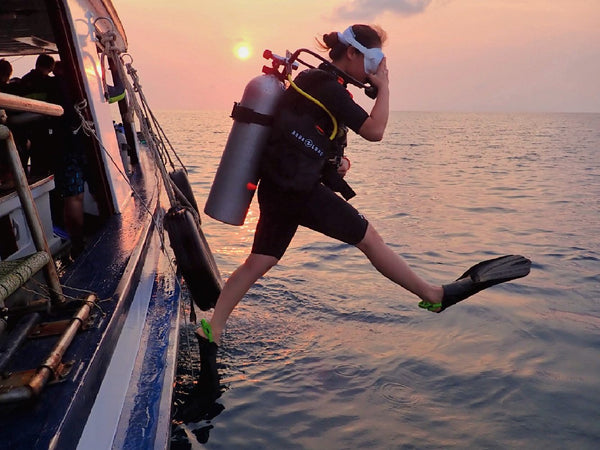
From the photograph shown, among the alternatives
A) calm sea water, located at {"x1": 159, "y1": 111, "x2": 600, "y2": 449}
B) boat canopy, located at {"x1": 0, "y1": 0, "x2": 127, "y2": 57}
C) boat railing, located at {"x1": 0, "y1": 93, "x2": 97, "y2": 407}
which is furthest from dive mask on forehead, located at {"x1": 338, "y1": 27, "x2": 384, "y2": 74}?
boat canopy, located at {"x1": 0, "y1": 0, "x2": 127, "y2": 57}

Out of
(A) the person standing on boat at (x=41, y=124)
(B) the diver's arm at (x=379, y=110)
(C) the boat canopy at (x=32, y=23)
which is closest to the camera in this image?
(B) the diver's arm at (x=379, y=110)

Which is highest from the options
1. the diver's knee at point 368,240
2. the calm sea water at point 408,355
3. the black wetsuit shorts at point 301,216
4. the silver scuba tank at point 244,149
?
the silver scuba tank at point 244,149

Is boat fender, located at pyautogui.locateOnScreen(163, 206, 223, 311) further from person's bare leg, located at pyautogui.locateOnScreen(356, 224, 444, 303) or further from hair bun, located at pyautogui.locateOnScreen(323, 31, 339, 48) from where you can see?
hair bun, located at pyautogui.locateOnScreen(323, 31, 339, 48)

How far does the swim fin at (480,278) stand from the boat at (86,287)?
5.61ft

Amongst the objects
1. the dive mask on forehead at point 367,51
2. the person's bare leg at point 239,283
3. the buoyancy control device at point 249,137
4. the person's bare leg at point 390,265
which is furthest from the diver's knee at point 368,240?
the dive mask on forehead at point 367,51

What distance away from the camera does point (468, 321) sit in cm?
552

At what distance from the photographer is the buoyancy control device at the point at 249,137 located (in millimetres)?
3297

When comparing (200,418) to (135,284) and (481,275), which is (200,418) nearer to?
(135,284)

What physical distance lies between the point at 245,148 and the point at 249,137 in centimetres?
7

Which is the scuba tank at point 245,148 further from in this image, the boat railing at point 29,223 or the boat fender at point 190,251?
the boat railing at point 29,223

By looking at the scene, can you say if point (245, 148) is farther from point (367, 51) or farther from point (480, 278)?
point (480, 278)

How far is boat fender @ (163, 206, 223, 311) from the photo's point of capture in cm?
378

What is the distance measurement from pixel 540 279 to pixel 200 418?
5.13 metres

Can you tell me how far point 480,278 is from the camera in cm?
373
